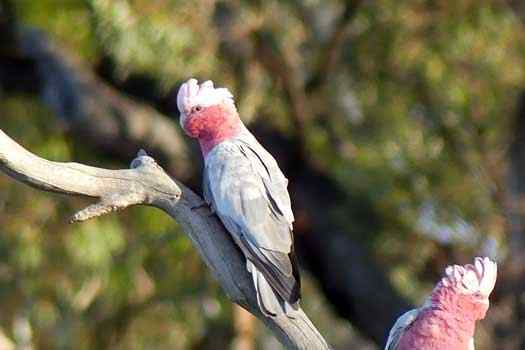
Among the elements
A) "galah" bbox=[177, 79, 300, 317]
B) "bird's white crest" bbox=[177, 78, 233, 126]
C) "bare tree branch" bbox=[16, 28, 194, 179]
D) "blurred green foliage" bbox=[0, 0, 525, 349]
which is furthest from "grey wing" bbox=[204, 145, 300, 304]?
"bare tree branch" bbox=[16, 28, 194, 179]

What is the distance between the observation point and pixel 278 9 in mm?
5727

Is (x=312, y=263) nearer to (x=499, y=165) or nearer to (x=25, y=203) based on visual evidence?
(x=499, y=165)

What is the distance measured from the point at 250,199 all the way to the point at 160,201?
17cm

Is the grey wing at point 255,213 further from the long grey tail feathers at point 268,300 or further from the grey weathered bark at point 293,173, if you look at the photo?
the grey weathered bark at point 293,173

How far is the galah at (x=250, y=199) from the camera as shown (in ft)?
7.82

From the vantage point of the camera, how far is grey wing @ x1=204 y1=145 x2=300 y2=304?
2393 millimetres

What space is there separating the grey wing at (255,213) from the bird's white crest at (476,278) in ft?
0.94

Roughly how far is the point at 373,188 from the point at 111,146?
105cm

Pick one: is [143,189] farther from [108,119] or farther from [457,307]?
[108,119]

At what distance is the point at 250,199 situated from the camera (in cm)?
244

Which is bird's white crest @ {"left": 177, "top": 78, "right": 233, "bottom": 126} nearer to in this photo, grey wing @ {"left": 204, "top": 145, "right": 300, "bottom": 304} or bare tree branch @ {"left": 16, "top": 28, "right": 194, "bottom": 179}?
grey wing @ {"left": 204, "top": 145, "right": 300, "bottom": 304}

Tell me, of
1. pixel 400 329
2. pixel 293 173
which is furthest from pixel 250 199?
pixel 293 173

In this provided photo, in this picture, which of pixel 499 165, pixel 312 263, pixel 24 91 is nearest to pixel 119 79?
pixel 24 91

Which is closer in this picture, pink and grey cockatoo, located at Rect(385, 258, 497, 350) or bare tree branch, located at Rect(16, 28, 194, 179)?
pink and grey cockatoo, located at Rect(385, 258, 497, 350)
